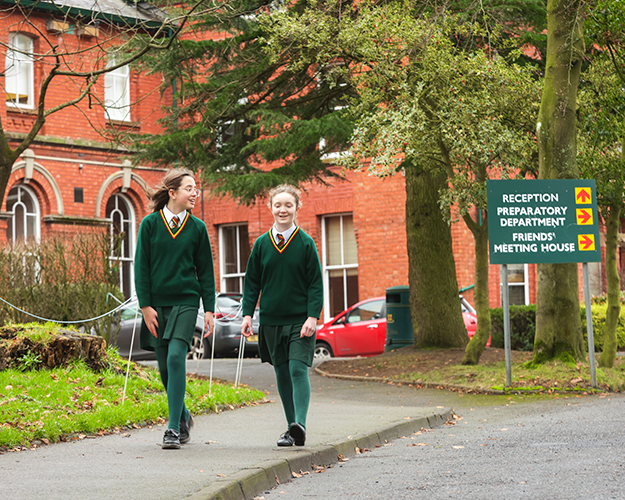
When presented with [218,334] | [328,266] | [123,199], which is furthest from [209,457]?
[123,199]

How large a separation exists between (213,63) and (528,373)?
8381mm

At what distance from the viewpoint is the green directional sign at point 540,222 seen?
41.9 ft

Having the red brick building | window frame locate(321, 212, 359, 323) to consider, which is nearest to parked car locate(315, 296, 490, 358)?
the red brick building

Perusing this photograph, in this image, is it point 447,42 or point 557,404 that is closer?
point 557,404

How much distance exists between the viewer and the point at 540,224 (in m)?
12.9

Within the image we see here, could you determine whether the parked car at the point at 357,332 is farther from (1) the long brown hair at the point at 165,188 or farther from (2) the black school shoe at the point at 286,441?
(1) the long brown hair at the point at 165,188

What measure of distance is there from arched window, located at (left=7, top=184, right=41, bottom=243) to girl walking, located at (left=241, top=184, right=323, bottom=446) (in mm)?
19813

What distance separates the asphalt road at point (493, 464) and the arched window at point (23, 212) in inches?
734

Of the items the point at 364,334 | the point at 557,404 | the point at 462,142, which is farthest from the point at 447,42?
the point at 364,334

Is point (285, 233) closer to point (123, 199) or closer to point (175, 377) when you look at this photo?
point (175, 377)

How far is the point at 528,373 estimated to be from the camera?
13047 mm

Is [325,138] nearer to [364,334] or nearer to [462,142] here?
[462,142]

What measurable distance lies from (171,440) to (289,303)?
4.46 feet

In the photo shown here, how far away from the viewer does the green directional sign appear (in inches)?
503
